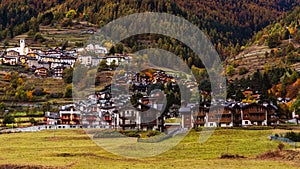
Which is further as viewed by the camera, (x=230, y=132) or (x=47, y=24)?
(x=47, y=24)

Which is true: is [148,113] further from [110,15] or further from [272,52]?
[110,15]

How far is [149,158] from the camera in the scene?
3494 cm

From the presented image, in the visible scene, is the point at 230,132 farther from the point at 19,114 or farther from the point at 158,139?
the point at 19,114

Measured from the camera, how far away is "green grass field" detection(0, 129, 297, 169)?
3166cm

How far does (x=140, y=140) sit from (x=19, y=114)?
36731 millimetres

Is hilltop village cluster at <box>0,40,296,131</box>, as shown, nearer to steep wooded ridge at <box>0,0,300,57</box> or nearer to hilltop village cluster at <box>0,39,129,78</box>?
hilltop village cluster at <box>0,39,129,78</box>

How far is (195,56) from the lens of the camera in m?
132

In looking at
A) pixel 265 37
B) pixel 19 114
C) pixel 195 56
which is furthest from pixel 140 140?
pixel 265 37

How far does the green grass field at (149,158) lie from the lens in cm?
3166

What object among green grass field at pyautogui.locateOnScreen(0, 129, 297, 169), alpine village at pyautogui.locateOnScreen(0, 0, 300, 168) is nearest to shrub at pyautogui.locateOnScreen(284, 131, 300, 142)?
alpine village at pyautogui.locateOnScreen(0, 0, 300, 168)

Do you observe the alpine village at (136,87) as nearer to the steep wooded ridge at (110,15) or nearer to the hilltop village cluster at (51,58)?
the hilltop village cluster at (51,58)

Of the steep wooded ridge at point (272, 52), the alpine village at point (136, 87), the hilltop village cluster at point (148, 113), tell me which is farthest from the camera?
the steep wooded ridge at point (272, 52)

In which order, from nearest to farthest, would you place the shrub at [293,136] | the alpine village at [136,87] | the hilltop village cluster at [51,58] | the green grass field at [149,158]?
the green grass field at [149,158] → the shrub at [293,136] → the alpine village at [136,87] → the hilltop village cluster at [51,58]

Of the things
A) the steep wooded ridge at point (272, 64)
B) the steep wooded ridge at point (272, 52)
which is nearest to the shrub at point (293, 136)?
the steep wooded ridge at point (272, 64)
